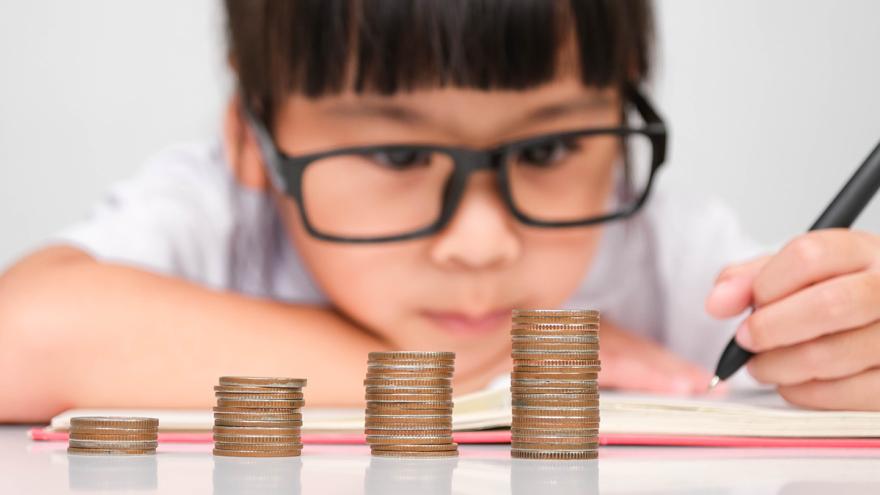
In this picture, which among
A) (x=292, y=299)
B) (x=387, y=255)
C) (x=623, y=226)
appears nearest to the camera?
(x=387, y=255)

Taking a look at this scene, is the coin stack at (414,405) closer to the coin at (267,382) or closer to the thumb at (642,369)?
the coin at (267,382)

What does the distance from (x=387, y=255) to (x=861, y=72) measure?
1638 millimetres

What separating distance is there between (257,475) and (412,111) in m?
0.72

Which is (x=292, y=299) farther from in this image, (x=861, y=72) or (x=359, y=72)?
(x=861, y=72)

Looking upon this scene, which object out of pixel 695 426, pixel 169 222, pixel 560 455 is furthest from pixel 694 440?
pixel 169 222

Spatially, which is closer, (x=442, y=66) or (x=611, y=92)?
(x=442, y=66)

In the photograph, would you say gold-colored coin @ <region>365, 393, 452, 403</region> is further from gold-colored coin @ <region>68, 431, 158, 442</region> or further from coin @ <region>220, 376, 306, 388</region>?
gold-colored coin @ <region>68, 431, 158, 442</region>

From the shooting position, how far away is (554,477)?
64 cm

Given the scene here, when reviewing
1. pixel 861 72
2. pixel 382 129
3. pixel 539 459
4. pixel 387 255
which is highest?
pixel 861 72

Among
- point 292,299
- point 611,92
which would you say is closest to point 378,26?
point 611,92

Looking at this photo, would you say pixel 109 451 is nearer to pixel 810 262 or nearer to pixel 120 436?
pixel 120 436

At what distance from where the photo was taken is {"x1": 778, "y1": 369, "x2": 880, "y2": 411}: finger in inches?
36.7

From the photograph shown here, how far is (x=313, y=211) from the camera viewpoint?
1.42 metres

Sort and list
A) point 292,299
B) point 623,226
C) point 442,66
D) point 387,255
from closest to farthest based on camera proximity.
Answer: point 442,66 → point 387,255 → point 292,299 → point 623,226
